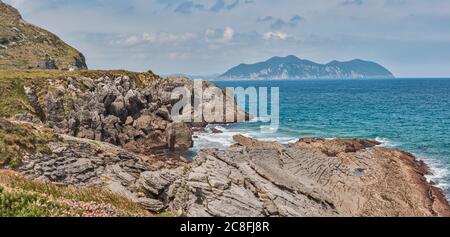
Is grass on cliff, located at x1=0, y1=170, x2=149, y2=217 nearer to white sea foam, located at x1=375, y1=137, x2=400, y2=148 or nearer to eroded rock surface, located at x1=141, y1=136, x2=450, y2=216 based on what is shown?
eroded rock surface, located at x1=141, y1=136, x2=450, y2=216

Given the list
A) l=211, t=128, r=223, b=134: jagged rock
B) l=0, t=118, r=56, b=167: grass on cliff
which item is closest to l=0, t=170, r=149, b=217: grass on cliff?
l=0, t=118, r=56, b=167: grass on cliff

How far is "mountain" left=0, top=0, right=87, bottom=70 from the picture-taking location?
4311 inches

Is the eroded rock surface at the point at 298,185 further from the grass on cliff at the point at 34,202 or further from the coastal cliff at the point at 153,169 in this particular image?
the grass on cliff at the point at 34,202

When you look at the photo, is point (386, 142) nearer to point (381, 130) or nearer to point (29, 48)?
point (381, 130)

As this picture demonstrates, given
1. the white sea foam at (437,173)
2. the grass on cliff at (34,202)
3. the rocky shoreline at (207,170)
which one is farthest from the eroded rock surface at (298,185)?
the grass on cliff at (34,202)

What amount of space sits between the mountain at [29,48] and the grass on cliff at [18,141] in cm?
7050

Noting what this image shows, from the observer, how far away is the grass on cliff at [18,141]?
3350 cm

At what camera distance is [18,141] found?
119 ft

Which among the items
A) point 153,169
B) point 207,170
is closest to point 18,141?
point 153,169

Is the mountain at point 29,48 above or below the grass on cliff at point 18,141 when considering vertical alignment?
above

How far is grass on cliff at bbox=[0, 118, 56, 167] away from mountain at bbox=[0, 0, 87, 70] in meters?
70.5

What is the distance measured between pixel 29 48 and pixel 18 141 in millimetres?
96439
